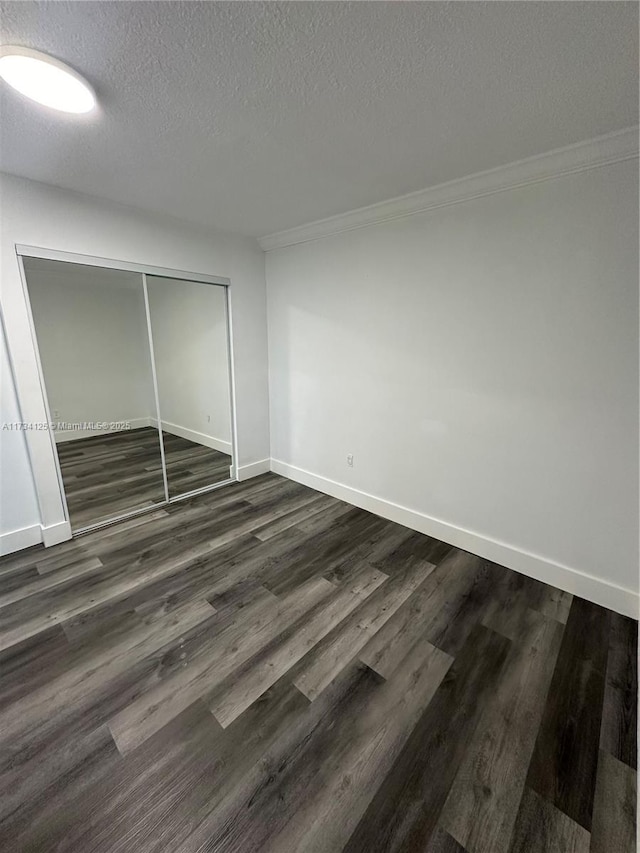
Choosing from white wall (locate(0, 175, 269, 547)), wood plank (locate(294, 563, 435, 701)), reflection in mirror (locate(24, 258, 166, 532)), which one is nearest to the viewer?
wood plank (locate(294, 563, 435, 701))

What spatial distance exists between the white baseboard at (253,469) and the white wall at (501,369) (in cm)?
116

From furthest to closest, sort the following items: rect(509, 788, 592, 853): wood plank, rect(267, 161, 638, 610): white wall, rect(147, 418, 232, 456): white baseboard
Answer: rect(147, 418, 232, 456): white baseboard, rect(267, 161, 638, 610): white wall, rect(509, 788, 592, 853): wood plank

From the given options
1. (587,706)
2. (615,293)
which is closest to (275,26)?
(615,293)

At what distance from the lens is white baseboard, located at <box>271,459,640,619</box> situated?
6.53ft

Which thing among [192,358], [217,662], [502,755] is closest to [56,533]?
[217,662]

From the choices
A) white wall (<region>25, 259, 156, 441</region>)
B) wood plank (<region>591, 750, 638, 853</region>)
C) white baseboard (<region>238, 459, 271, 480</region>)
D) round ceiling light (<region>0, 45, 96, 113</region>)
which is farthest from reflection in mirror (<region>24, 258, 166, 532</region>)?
wood plank (<region>591, 750, 638, 853</region>)

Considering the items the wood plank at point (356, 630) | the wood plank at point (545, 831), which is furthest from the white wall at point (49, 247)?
the wood plank at point (545, 831)

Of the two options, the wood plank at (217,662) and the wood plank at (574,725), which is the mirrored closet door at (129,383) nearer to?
the wood plank at (217,662)

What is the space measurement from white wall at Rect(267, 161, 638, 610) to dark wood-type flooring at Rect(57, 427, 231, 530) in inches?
66.7

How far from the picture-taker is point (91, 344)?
3135mm

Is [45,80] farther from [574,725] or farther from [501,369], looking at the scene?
[574,725]

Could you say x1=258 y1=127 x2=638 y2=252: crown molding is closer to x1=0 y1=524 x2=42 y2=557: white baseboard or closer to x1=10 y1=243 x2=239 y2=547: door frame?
x1=10 y1=243 x2=239 y2=547: door frame

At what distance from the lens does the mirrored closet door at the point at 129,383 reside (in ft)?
9.08

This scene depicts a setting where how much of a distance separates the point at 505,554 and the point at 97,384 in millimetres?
3712
